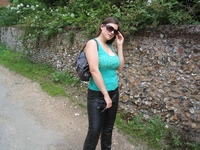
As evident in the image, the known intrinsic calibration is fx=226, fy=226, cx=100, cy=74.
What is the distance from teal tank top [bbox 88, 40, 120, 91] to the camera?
2527 millimetres

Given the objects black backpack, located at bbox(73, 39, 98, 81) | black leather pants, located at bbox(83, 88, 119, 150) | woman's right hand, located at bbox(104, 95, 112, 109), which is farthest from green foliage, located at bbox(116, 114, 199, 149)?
black backpack, located at bbox(73, 39, 98, 81)

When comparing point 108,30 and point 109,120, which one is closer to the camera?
point 108,30

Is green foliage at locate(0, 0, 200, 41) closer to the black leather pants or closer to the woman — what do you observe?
the woman

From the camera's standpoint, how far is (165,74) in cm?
400

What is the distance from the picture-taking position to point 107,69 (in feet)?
8.49

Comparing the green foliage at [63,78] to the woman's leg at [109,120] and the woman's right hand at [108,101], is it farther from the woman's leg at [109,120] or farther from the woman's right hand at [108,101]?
the woman's right hand at [108,101]

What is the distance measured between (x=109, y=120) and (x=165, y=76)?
1647 millimetres

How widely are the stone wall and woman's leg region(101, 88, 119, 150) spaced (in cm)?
144

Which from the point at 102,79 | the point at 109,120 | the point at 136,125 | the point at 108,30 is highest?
the point at 108,30

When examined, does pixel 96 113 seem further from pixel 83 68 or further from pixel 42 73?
pixel 42 73

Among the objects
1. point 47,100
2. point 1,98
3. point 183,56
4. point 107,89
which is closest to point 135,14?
point 183,56

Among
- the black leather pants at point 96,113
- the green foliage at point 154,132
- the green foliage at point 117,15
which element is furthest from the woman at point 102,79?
the green foliage at point 117,15

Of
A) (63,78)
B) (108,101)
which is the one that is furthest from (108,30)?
(63,78)

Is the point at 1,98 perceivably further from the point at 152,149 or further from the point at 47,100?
the point at 152,149
